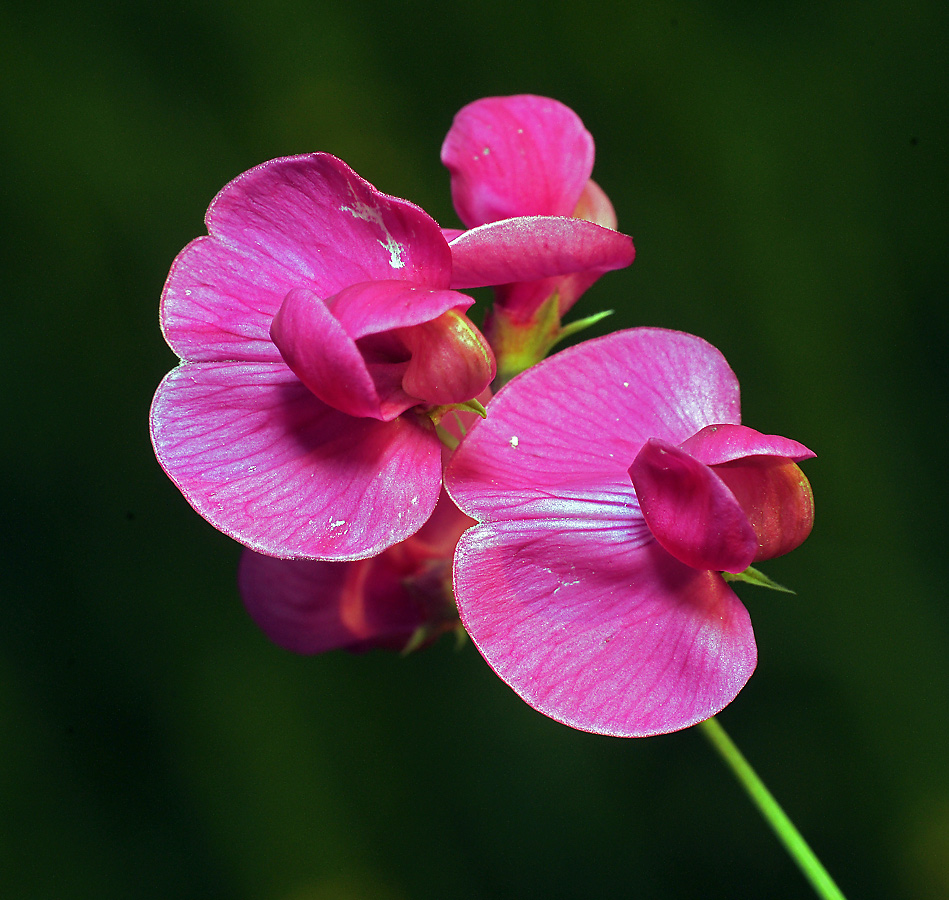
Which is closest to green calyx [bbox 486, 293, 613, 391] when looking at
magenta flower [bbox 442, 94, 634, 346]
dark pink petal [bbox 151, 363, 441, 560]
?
magenta flower [bbox 442, 94, 634, 346]

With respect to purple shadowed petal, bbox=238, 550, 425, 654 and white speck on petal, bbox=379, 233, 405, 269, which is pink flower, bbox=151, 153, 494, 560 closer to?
white speck on petal, bbox=379, 233, 405, 269

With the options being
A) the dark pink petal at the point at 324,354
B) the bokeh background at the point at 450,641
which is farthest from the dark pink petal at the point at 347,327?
the bokeh background at the point at 450,641

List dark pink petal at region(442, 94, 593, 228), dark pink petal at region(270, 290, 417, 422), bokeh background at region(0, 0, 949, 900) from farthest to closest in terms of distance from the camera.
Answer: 1. bokeh background at region(0, 0, 949, 900)
2. dark pink petal at region(442, 94, 593, 228)
3. dark pink petal at region(270, 290, 417, 422)

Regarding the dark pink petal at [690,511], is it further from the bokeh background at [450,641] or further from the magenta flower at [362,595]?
the bokeh background at [450,641]

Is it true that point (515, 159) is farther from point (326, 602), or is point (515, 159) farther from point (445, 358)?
point (326, 602)

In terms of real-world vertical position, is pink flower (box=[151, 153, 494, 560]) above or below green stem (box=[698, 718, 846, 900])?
above

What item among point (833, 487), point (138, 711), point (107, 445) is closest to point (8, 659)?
point (138, 711)
